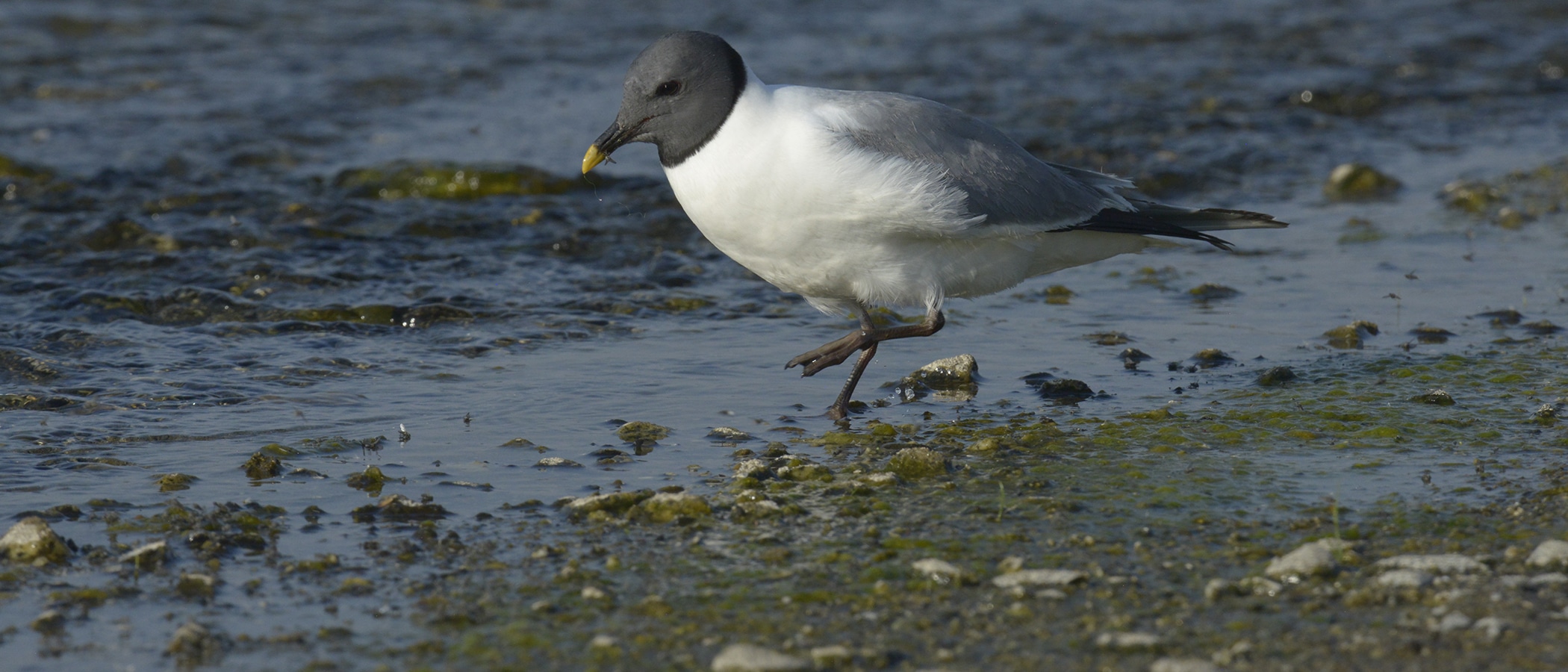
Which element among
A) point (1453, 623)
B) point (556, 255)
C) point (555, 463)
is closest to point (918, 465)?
point (555, 463)

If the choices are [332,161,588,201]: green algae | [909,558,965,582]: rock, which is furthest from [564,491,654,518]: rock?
[332,161,588,201]: green algae

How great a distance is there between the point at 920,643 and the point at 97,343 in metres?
4.28

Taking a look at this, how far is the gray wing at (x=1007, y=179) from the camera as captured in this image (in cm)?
542

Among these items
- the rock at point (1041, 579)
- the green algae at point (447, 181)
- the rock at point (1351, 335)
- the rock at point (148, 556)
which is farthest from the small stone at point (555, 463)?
the green algae at point (447, 181)

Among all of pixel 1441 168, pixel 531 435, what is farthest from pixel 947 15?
pixel 531 435

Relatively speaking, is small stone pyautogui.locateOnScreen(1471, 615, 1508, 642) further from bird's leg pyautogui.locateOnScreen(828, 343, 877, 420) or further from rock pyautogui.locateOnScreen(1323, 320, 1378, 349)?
rock pyautogui.locateOnScreen(1323, 320, 1378, 349)

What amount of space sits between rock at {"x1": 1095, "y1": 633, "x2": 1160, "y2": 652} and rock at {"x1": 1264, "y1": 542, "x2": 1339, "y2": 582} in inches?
21.1

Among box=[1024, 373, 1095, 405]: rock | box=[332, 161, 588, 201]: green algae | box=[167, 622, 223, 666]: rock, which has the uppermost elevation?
box=[332, 161, 588, 201]: green algae

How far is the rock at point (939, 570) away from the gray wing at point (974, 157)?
1.83 meters

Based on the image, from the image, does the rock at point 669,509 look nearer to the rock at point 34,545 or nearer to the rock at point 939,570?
the rock at point 939,570

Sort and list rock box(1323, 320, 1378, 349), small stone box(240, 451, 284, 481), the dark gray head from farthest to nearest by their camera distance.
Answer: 1. rock box(1323, 320, 1378, 349)
2. the dark gray head
3. small stone box(240, 451, 284, 481)

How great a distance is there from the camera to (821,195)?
16.9ft

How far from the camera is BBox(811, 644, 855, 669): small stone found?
3307 millimetres

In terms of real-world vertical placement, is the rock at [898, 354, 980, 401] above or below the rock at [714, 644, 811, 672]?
above
